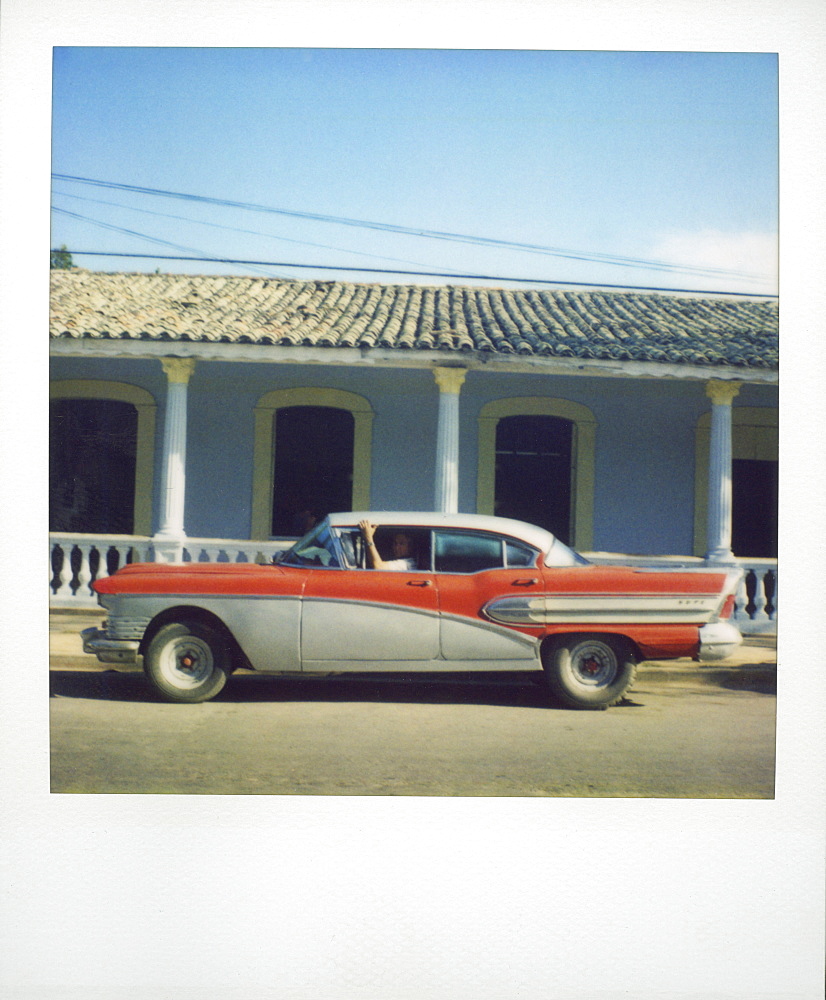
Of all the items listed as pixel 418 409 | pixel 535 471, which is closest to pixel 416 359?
pixel 418 409

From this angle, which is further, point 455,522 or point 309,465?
point 309,465

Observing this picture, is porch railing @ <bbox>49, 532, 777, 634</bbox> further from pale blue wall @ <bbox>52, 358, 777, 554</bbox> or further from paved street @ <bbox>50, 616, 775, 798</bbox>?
paved street @ <bbox>50, 616, 775, 798</bbox>

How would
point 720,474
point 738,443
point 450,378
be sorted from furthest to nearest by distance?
point 450,378 → point 720,474 → point 738,443

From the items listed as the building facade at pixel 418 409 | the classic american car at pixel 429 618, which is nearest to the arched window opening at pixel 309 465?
the building facade at pixel 418 409

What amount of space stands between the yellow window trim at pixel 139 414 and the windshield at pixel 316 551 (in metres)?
1.08

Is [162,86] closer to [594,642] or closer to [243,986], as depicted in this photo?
[594,642]

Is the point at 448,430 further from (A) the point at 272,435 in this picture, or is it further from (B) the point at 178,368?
(B) the point at 178,368

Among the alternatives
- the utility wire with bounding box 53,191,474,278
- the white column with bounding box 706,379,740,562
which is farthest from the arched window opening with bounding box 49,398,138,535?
the white column with bounding box 706,379,740,562

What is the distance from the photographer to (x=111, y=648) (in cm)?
577

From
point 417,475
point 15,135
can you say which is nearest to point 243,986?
point 417,475

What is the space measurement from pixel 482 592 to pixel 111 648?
2554 millimetres

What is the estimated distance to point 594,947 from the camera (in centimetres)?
492

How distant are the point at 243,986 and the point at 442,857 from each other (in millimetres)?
1342

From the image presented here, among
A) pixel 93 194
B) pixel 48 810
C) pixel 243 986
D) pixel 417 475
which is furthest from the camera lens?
pixel 417 475
